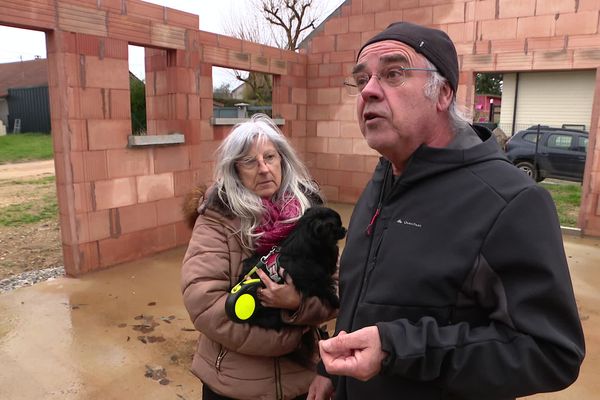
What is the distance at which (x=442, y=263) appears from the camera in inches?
41.9

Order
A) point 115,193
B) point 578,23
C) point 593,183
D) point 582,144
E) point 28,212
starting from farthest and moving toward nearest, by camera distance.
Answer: point 582,144, point 28,212, point 593,183, point 578,23, point 115,193

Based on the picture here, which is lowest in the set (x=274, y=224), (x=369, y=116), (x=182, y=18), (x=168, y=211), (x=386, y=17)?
(x=168, y=211)

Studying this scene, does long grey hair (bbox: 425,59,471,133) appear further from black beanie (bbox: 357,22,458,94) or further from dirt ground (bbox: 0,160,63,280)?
dirt ground (bbox: 0,160,63,280)

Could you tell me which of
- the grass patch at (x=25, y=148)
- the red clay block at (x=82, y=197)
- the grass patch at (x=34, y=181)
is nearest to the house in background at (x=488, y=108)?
the grass patch at (x=34, y=181)

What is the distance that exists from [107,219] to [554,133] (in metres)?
10.1

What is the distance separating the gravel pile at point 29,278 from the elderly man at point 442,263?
4414 millimetres

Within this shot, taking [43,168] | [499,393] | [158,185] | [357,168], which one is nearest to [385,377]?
[499,393]

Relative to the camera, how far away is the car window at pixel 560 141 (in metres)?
10.7

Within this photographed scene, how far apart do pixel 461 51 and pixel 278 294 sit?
6.44m

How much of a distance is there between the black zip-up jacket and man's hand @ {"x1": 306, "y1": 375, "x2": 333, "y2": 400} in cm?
34

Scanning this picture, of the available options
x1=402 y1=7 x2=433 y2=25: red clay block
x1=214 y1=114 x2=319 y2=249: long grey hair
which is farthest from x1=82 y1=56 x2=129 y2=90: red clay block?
x1=402 y1=7 x2=433 y2=25: red clay block

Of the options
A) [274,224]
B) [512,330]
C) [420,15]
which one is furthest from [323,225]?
[420,15]

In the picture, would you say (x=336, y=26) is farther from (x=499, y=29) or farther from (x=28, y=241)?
(x=28, y=241)

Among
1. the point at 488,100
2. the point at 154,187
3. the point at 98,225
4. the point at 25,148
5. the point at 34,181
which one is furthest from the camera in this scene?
the point at 488,100
